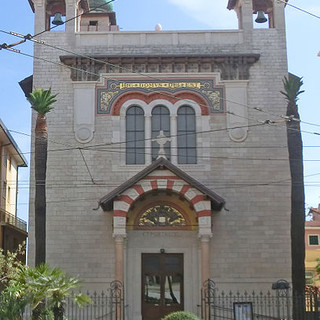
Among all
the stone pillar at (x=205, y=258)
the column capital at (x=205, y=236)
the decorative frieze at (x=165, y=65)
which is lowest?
the stone pillar at (x=205, y=258)

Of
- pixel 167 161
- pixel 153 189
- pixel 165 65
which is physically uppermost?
pixel 165 65

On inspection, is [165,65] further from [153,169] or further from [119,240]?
[119,240]

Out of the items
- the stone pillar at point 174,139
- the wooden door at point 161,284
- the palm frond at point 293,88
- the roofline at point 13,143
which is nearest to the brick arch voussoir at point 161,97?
the stone pillar at point 174,139

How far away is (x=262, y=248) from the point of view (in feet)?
84.9

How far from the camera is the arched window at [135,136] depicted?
26.8 meters

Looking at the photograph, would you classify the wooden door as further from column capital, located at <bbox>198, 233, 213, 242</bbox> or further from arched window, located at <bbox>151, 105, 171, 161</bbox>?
arched window, located at <bbox>151, 105, 171, 161</bbox>

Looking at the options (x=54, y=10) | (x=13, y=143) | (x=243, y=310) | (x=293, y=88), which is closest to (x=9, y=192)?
(x=13, y=143)

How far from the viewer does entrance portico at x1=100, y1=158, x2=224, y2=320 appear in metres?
24.8

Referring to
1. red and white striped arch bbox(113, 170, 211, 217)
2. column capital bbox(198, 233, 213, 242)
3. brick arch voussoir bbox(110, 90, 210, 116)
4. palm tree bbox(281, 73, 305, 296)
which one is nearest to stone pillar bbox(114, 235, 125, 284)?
red and white striped arch bbox(113, 170, 211, 217)

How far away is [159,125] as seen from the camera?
27234mm

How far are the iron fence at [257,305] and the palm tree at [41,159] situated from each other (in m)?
6.45

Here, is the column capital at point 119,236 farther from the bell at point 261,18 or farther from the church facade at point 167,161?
the bell at point 261,18

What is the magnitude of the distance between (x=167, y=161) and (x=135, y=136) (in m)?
2.71

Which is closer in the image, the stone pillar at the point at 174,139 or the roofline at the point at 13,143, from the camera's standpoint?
the stone pillar at the point at 174,139
